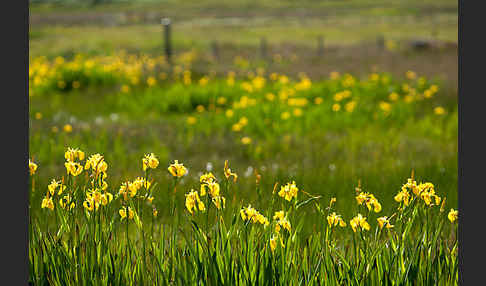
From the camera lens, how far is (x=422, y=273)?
264 centimetres

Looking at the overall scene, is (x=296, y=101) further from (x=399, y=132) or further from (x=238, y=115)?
(x=399, y=132)

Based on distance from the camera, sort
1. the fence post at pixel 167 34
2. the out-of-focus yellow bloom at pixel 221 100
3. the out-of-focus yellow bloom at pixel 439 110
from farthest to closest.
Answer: the fence post at pixel 167 34 → the out-of-focus yellow bloom at pixel 221 100 → the out-of-focus yellow bloom at pixel 439 110

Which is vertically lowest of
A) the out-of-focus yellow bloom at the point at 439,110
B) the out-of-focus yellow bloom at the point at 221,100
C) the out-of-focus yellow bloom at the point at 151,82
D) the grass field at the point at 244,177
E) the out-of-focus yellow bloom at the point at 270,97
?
Answer: the grass field at the point at 244,177

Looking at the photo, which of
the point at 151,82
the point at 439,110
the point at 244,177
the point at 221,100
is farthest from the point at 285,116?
the point at 151,82

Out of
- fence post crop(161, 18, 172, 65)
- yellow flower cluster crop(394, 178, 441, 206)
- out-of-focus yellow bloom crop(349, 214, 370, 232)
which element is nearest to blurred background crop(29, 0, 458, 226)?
out-of-focus yellow bloom crop(349, 214, 370, 232)

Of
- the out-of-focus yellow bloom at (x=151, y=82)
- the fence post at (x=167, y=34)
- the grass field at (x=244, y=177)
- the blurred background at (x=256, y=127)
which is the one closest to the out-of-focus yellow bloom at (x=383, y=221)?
the grass field at (x=244, y=177)

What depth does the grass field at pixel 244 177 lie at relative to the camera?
2592mm

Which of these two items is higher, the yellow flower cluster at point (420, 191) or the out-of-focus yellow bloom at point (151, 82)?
the out-of-focus yellow bloom at point (151, 82)

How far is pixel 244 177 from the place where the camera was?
491 cm

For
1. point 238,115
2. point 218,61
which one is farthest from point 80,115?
point 218,61

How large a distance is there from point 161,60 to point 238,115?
728 cm

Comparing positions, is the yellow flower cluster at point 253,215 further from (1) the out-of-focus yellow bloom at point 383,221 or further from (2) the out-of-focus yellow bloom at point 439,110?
(2) the out-of-focus yellow bloom at point 439,110

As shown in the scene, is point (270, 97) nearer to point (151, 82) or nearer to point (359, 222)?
point (151, 82)

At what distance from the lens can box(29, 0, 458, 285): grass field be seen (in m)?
Answer: 2.59
